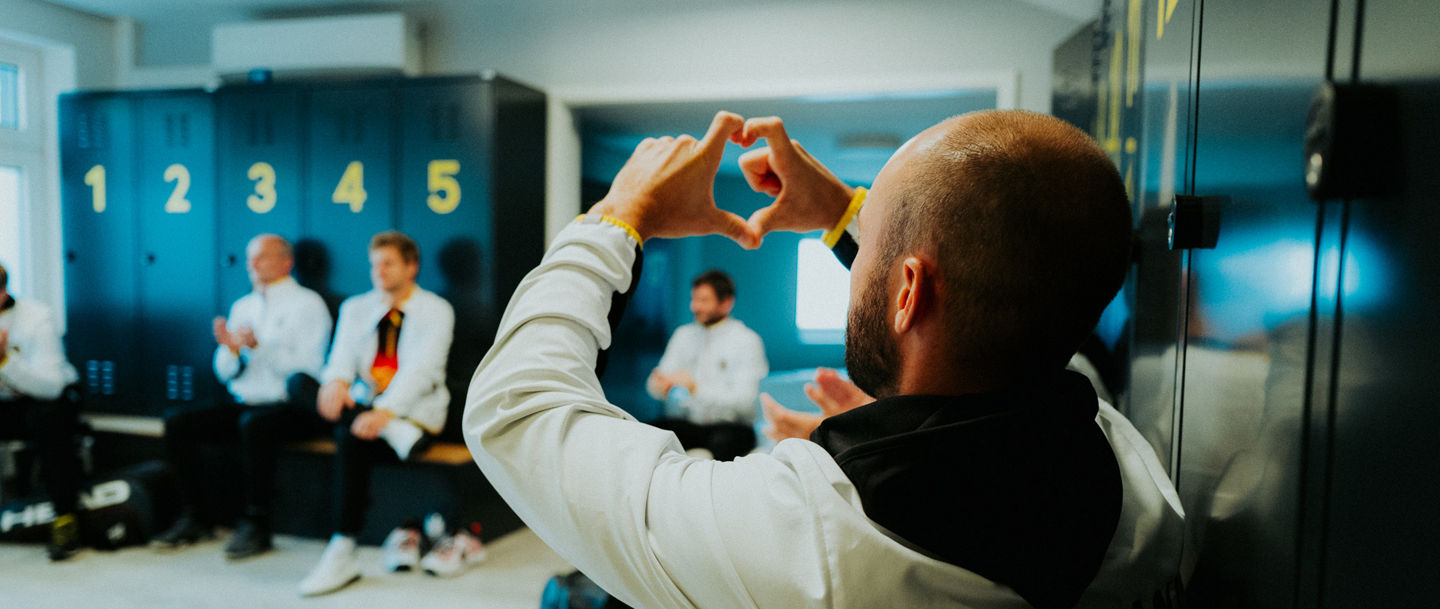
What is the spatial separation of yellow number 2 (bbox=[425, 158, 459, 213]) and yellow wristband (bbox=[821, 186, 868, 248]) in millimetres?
3305

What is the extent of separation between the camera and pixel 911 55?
398 cm

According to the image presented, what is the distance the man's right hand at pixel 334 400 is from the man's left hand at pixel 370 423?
0.31 ft

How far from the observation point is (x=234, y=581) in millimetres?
3295

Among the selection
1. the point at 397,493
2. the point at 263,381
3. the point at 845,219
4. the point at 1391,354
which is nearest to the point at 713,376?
the point at 397,493

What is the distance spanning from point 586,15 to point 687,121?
99 centimetres

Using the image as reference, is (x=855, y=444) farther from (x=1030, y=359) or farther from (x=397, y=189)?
(x=397, y=189)

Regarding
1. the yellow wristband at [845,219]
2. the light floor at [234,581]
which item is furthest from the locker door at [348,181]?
the yellow wristband at [845,219]

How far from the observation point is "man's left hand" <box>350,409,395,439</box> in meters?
3.46

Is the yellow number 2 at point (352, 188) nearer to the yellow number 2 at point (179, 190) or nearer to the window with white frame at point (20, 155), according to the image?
the yellow number 2 at point (179, 190)

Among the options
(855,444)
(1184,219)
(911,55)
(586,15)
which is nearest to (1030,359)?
(855,444)

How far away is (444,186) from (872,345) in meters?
3.59

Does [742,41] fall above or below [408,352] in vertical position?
above

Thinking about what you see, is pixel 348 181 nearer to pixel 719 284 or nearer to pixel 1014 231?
pixel 719 284

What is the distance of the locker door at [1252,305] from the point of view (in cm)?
55
